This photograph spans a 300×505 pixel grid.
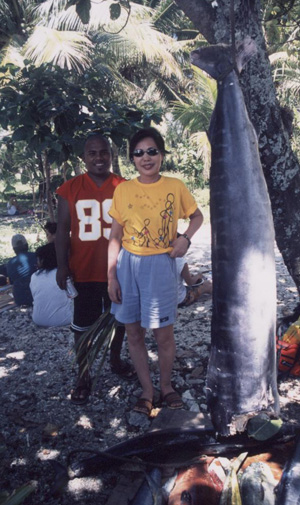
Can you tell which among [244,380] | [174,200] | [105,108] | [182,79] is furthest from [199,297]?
[182,79]

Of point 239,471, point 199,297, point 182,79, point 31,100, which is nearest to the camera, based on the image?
point 239,471

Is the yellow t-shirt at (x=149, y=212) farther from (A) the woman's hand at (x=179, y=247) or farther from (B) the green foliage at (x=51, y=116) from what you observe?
(B) the green foliage at (x=51, y=116)

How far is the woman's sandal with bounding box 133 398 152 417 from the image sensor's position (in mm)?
2879

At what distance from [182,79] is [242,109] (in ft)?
60.0

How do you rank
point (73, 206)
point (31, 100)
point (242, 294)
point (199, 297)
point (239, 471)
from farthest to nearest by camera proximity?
point (199, 297)
point (31, 100)
point (73, 206)
point (239, 471)
point (242, 294)

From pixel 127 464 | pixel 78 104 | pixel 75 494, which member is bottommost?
pixel 75 494

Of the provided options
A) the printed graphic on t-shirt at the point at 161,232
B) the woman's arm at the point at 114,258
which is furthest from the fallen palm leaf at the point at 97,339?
the printed graphic on t-shirt at the point at 161,232

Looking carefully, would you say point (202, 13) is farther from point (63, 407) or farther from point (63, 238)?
point (63, 407)

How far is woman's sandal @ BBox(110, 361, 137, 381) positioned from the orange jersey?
90 centimetres

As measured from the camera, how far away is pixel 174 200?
254 centimetres

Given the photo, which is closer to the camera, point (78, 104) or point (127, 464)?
point (127, 464)

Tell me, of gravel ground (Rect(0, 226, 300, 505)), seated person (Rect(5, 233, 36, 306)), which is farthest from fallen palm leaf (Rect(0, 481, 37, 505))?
seated person (Rect(5, 233, 36, 306))

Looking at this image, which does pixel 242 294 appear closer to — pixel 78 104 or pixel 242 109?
pixel 242 109

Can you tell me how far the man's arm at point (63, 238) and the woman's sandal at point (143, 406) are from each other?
3.18ft
